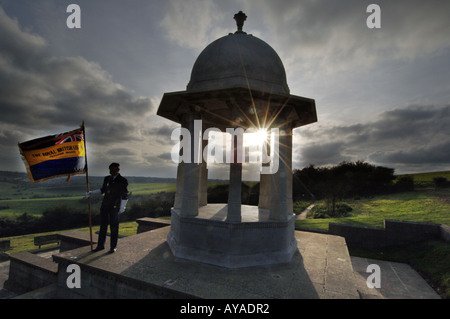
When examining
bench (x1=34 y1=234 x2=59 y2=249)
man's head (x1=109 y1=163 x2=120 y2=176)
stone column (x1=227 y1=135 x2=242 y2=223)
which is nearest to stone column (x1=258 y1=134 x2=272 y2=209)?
stone column (x1=227 y1=135 x2=242 y2=223)

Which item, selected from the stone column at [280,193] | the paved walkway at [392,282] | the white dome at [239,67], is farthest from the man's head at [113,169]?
the paved walkway at [392,282]

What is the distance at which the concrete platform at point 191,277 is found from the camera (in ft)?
20.4

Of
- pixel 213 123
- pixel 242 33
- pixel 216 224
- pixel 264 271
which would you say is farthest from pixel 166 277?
pixel 242 33

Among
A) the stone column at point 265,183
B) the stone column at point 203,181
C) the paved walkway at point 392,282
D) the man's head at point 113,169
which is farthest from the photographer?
the stone column at point 203,181

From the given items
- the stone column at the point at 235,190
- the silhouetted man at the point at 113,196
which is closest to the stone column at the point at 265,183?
the stone column at the point at 235,190

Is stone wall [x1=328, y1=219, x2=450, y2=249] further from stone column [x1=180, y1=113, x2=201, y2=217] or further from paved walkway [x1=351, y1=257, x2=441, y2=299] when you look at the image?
stone column [x1=180, y1=113, x2=201, y2=217]

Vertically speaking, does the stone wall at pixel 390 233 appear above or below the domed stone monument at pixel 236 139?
below

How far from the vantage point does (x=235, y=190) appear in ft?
28.8

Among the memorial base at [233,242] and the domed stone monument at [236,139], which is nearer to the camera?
the memorial base at [233,242]

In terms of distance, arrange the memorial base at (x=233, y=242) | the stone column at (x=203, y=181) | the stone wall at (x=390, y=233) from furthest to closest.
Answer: the stone wall at (x=390, y=233), the stone column at (x=203, y=181), the memorial base at (x=233, y=242)

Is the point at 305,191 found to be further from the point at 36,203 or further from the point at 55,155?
the point at 36,203

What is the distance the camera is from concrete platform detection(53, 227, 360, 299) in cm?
621

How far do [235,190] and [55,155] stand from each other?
685 cm

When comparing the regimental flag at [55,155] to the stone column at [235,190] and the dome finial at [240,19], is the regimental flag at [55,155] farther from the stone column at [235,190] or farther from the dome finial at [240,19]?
the dome finial at [240,19]
